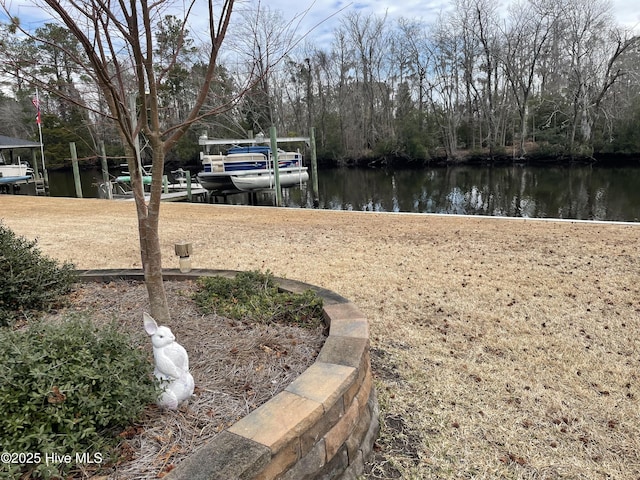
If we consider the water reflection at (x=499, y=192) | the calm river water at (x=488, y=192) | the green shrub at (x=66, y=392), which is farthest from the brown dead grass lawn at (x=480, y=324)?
the calm river water at (x=488, y=192)

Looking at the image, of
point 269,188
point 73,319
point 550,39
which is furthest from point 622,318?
point 550,39

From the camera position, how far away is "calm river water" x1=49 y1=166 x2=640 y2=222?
12055 mm

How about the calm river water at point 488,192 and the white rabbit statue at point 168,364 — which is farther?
the calm river water at point 488,192

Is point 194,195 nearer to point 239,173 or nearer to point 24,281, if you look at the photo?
point 239,173

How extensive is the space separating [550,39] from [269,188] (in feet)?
60.4

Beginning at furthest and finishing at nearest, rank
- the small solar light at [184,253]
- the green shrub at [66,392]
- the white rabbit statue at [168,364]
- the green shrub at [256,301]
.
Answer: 1. the small solar light at [184,253]
2. the green shrub at [256,301]
3. the white rabbit statue at [168,364]
4. the green shrub at [66,392]

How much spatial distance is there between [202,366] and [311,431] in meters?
0.72

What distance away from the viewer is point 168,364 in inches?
64.3

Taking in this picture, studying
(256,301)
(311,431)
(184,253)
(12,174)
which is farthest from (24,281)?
(12,174)

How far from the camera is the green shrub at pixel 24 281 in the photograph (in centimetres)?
Answer: 253

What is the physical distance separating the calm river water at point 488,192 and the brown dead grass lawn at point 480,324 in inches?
241

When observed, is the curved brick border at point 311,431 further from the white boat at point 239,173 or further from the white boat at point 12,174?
the white boat at point 12,174

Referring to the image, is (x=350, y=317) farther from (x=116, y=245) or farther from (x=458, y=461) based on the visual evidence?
(x=116, y=245)

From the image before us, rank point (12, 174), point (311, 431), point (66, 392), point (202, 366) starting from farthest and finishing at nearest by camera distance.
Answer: point (12, 174), point (202, 366), point (311, 431), point (66, 392)
